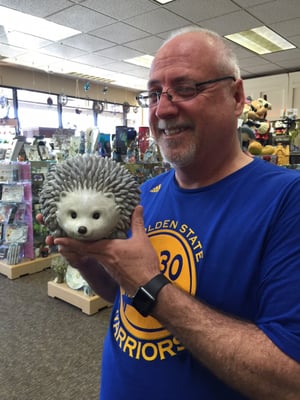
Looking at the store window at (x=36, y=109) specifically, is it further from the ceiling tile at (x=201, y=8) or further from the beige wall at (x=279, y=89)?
the beige wall at (x=279, y=89)

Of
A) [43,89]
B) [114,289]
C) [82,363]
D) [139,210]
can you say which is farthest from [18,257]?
[43,89]

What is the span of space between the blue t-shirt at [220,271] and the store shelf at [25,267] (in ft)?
8.75

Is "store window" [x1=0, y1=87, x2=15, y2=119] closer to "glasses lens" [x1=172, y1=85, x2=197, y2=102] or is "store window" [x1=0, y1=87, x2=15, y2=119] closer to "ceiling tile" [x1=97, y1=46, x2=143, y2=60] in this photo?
"ceiling tile" [x1=97, y1=46, x2=143, y2=60]

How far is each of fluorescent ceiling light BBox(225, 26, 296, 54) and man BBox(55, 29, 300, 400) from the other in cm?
407

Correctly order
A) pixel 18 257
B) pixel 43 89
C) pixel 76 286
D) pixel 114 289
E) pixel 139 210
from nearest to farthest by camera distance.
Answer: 1. pixel 139 210
2. pixel 114 289
3. pixel 76 286
4. pixel 18 257
5. pixel 43 89

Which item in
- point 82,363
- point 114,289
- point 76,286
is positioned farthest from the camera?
point 76,286

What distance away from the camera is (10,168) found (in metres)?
3.32

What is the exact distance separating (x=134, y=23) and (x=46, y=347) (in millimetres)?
3596

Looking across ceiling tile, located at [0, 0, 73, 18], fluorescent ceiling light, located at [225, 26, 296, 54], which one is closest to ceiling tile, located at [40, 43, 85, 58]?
ceiling tile, located at [0, 0, 73, 18]

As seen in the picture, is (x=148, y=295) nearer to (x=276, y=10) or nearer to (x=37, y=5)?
(x=37, y=5)

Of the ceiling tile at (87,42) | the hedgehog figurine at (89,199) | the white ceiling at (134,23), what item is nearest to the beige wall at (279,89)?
the white ceiling at (134,23)

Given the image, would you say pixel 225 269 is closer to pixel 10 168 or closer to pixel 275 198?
pixel 275 198

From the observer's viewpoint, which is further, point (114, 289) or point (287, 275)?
point (114, 289)

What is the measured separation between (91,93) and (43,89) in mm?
1238
